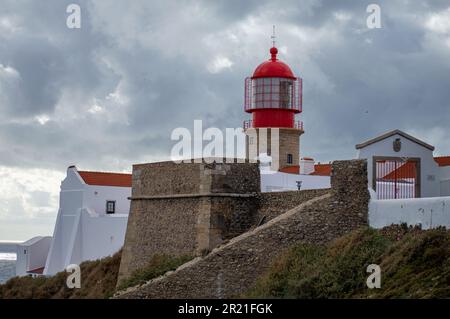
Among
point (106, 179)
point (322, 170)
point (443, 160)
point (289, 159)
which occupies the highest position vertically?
point (289, 159)

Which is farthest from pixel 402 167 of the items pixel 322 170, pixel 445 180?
pixel 322 170

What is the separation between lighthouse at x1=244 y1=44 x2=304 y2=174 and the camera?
126 feet

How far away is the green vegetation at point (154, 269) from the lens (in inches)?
1014

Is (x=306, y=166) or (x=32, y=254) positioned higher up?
(x=306, y=166)

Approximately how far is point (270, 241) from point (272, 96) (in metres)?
15.7

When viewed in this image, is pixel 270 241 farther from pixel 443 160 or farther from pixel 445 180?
pixel 443 160

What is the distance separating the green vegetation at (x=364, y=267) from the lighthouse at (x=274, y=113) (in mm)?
15753

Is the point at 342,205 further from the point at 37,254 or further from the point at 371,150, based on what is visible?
the point at 37,254

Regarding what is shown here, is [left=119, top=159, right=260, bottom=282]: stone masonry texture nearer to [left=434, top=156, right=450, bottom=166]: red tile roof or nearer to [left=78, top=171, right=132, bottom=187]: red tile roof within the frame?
[left=434, top=156, right=450, bottom=166]: red tile roof

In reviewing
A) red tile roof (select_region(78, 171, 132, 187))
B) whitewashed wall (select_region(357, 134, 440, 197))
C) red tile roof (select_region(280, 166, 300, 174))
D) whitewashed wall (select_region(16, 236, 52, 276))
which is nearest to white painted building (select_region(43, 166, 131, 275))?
A: red tile roof (select_region(78, 171, 132, 187))

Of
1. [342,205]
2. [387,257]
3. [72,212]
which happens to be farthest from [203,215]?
A: [72,212]

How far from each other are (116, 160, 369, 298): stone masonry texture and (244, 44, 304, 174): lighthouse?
14.5 metres

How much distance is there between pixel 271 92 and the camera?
38.4m

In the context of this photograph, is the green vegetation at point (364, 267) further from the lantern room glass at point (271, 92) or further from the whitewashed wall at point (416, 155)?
the lantern room glass at point (271, 92)
